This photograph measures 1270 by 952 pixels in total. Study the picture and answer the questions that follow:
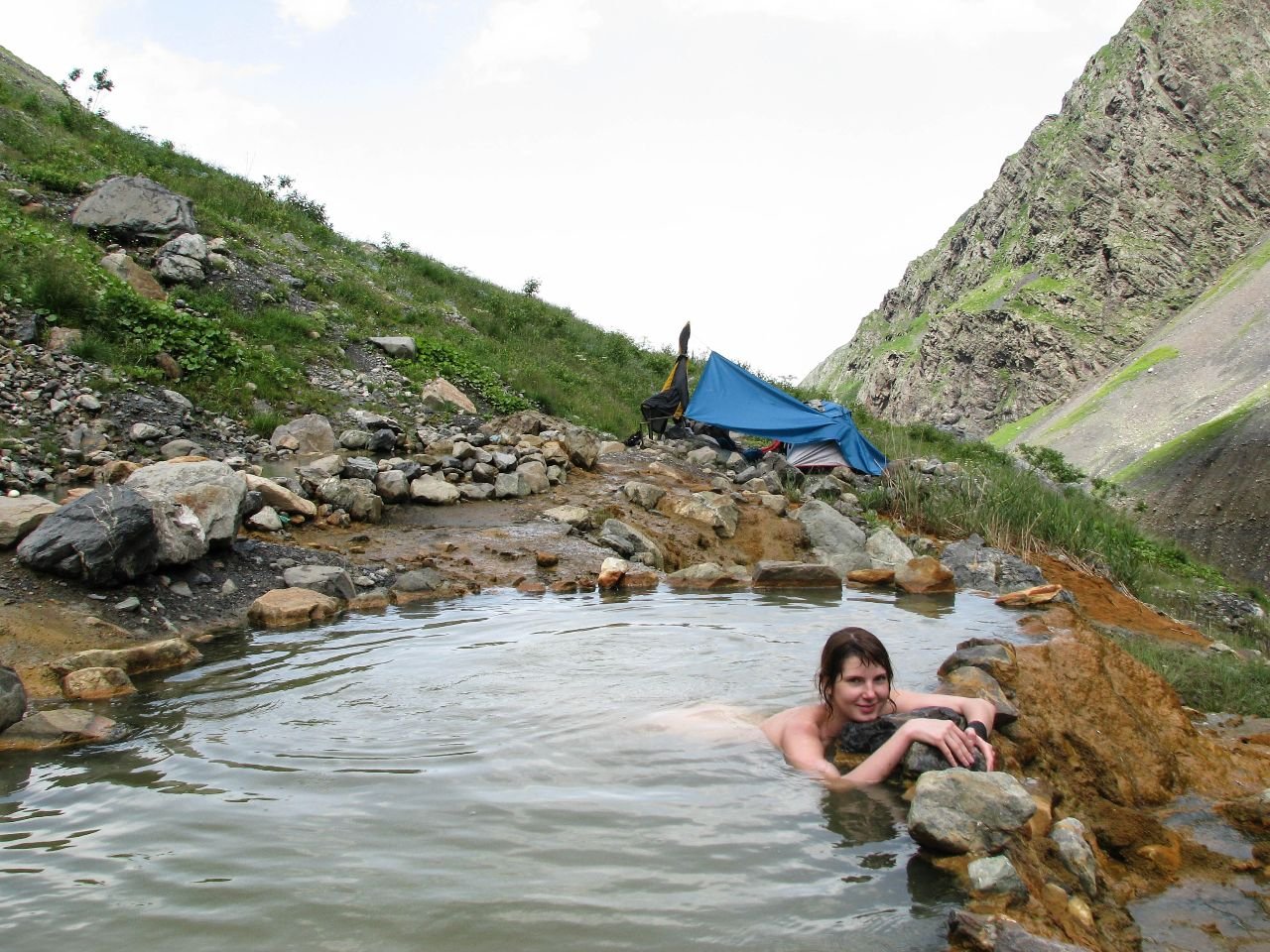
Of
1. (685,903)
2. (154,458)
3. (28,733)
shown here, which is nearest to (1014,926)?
(685,903)

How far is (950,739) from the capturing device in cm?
324

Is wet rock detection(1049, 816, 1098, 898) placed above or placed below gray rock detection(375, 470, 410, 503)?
below

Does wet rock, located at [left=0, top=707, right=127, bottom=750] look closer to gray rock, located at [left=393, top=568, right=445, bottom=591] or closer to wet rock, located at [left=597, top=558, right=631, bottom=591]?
gray rock, located at [left=393, top=568, right=445, bottom=591]

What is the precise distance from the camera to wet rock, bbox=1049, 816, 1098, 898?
8.55 ft

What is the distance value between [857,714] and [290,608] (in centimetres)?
421

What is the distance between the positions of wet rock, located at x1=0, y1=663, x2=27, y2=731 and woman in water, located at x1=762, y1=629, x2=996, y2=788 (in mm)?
3332

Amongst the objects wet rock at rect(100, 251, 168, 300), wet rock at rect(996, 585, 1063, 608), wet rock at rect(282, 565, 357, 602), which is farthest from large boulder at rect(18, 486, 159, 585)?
wet rock at rect(100, 251, 168, 300)

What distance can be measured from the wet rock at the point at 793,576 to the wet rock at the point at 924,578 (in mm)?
622

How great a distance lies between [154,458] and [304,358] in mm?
4194

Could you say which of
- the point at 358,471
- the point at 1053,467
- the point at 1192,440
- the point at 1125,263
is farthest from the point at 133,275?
the point at 1125,263

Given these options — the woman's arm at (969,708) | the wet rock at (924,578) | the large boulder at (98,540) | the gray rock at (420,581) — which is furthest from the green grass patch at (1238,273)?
the large boulder at (98,540)

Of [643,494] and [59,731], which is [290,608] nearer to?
[59,731]

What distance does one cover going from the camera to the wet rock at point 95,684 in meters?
4.42

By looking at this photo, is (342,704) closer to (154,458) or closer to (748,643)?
(748,643)
